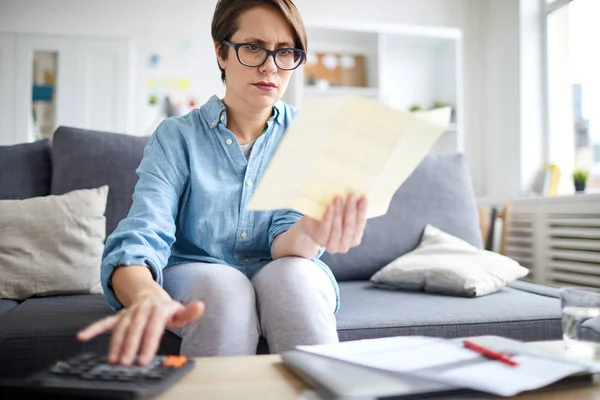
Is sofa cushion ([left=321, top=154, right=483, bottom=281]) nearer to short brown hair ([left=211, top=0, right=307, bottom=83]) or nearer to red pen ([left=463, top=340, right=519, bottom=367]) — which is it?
short brown hair ([left=211, top=0, right=307, bottom=83])

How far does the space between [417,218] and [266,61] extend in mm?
940

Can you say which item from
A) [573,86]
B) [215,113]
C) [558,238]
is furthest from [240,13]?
[573,86]

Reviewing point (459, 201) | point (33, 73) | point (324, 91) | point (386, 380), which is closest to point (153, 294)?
point (386, 380)

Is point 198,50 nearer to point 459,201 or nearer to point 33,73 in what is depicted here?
point 33,73

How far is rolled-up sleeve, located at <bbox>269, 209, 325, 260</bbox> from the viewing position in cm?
110

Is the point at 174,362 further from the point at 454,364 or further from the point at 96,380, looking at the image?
the point at 454,364

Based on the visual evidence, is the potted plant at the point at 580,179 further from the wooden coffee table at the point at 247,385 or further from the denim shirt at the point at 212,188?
the wooden coffee table at the point at 247,385

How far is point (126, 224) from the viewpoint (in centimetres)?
91

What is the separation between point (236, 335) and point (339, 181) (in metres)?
0.32

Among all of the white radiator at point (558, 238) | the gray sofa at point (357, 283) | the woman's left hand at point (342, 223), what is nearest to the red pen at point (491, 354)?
the woman's left hand at point (342, 223)

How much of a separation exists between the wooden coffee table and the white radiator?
6.36 ft

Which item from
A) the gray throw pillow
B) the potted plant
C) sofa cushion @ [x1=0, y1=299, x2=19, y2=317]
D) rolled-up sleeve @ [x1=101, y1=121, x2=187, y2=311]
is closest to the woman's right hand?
rolled-up sleeve @ [x1=101, y1=121, x2=187, y2=311]

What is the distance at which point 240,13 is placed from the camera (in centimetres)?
109

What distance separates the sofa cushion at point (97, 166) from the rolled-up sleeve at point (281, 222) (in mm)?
658
